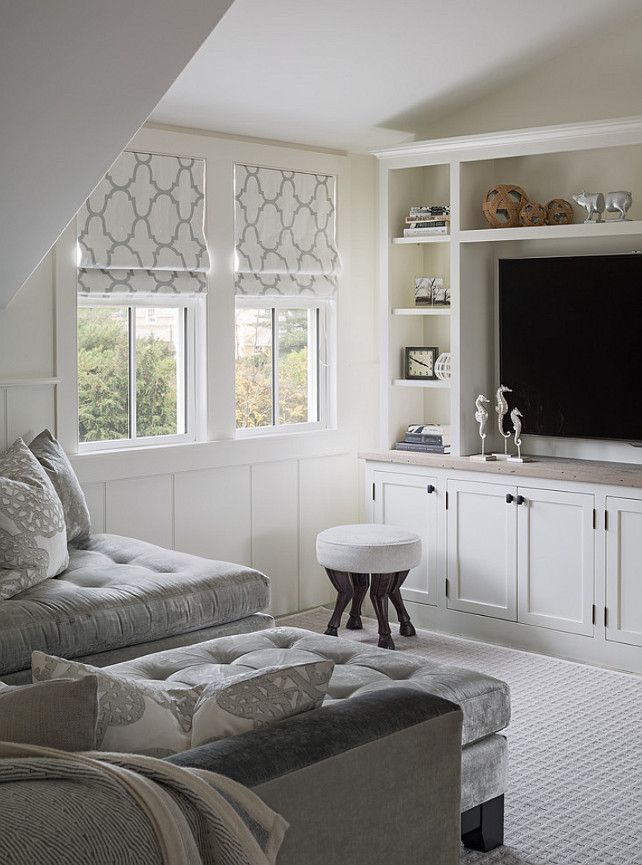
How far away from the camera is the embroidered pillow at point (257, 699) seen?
1964 millimetres

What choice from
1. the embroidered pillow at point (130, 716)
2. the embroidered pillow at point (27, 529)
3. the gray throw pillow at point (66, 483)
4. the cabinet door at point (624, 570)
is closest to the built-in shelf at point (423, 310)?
the cabinet door at point (624, 570)

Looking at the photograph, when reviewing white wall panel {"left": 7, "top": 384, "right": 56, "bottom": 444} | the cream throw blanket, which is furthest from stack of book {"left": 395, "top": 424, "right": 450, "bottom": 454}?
the cream throw blanket

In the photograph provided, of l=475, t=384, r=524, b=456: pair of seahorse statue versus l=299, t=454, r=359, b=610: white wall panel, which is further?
l=299, t=454, r=359, b=610: white wall panel

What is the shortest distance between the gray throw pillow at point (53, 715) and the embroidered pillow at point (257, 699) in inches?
12.9

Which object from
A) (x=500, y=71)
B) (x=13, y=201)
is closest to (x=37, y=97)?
(x=13, y=201)

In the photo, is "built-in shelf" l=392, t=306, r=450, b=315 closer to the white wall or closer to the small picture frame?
the small picture frame

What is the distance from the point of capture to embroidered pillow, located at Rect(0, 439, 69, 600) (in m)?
3.52

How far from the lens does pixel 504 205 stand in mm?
4988

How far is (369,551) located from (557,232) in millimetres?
1612

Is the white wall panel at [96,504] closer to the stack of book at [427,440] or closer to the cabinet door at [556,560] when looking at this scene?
the stack of book at [427,440]

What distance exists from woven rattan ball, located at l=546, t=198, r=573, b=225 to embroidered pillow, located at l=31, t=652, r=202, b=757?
11.5 ft

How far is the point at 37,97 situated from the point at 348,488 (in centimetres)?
318

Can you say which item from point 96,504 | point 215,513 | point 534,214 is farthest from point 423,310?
point 96,504

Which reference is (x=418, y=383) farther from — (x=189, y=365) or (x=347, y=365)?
(x=189, y=365)
